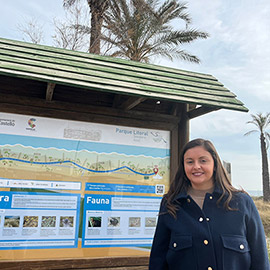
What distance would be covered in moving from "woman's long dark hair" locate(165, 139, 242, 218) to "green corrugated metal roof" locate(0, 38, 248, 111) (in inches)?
56.0

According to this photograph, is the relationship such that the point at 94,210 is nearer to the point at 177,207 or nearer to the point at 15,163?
the point at 15,163

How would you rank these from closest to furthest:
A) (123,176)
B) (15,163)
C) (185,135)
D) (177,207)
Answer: (177,207), (15,163), (123,176), (185,135)

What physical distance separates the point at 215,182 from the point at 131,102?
1.97m

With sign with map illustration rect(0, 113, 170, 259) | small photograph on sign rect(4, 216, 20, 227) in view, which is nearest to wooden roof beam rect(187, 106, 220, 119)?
sign with map illustration rect(0, 113, 170, 259)

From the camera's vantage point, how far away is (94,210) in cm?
377

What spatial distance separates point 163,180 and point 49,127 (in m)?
1.77

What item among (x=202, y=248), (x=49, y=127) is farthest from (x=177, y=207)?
(x=49, y=127)

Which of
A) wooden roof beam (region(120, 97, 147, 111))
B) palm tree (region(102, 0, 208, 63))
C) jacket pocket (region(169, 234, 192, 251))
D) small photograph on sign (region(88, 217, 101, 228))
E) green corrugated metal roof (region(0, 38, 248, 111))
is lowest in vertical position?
small photograph on sign (region(88, 217, 101, 228))

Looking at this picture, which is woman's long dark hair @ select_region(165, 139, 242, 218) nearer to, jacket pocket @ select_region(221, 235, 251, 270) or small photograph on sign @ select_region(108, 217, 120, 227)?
jacket pocket @ select_region(221, 235, 251, 270)

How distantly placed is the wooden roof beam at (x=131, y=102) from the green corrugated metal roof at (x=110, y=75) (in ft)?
0.50

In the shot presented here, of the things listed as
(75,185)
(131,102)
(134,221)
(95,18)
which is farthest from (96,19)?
(134,221)

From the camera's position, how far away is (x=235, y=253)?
6.46 feet

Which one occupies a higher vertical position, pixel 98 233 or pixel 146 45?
pixel 146 45

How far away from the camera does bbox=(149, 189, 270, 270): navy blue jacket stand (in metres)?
1.97
